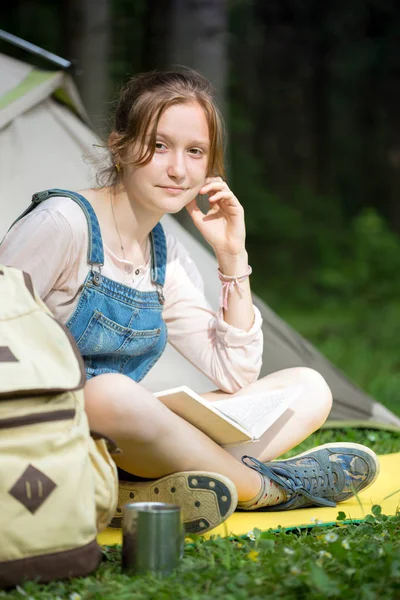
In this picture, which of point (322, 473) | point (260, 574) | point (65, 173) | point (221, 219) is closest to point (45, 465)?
point (260, 574)

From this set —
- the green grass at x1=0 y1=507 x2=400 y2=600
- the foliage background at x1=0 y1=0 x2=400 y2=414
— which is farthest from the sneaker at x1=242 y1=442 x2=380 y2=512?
the foliage background at x1=0 y1=0 x2=400 y2=414

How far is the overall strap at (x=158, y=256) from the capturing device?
76.4 inches

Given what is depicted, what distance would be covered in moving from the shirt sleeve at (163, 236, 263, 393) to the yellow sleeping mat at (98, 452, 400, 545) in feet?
1.04

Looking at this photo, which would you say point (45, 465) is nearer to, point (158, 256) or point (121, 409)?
point (121, 409)

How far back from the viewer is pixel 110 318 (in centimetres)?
181

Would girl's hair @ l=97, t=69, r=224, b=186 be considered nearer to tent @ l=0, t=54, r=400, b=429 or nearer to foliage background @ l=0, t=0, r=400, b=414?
tent @ l=0, t=54, r=400, b=429

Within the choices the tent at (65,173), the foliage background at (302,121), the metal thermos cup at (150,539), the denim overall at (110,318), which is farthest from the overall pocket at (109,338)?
the foliage background at (302,121)

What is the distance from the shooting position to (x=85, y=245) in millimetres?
1781

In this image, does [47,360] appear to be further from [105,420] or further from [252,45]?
[252,45]

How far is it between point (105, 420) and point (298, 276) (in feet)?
22.5

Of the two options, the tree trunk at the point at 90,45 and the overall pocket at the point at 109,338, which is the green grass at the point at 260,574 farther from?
the tree trunk at the point at 90,45

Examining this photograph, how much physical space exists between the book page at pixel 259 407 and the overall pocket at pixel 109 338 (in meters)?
0.20

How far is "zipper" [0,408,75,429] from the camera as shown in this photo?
4.40 feet

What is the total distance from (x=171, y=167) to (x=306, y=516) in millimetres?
734
